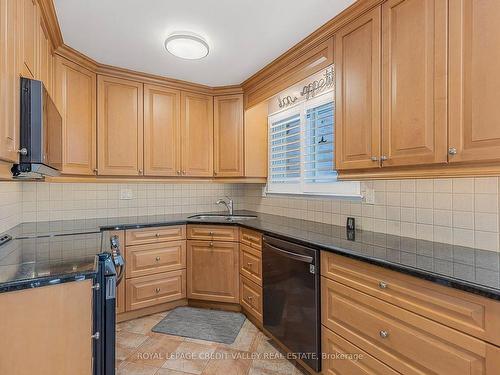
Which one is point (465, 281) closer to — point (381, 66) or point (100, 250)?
point (381, 66)

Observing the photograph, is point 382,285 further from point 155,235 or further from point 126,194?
point 126,194

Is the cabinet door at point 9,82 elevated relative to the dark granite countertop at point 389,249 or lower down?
elevated

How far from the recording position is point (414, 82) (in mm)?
1377

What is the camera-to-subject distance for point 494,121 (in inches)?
43.3

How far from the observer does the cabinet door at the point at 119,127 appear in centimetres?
259

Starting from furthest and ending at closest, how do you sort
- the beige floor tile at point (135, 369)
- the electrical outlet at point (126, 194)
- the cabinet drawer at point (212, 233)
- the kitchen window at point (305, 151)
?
the electrical outlet at point (126, 194)
the cabinet drawer at point (212, 233)
the kitchen window at point (305, 151)
the beige floor tile at point (135, 369)

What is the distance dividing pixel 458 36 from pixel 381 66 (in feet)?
1.25

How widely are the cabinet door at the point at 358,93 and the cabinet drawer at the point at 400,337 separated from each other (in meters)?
0.77

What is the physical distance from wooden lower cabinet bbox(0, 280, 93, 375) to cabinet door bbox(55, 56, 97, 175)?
146 centimetres

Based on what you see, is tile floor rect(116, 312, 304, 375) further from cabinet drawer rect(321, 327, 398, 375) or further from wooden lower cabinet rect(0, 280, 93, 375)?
wooden lower cabinet rect(0, 280, 93, 375)

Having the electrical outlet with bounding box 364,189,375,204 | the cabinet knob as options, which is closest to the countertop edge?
the cabinet knob

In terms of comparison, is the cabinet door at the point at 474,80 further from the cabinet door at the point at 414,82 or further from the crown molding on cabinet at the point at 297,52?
the crown molding on cabinet at the point at 297,52

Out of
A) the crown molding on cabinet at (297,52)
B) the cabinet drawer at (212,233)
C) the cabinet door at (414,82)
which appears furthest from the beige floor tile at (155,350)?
the crown molding on cabinet at (297,52)

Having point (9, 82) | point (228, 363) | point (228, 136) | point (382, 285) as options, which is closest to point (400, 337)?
point (382, 285)
